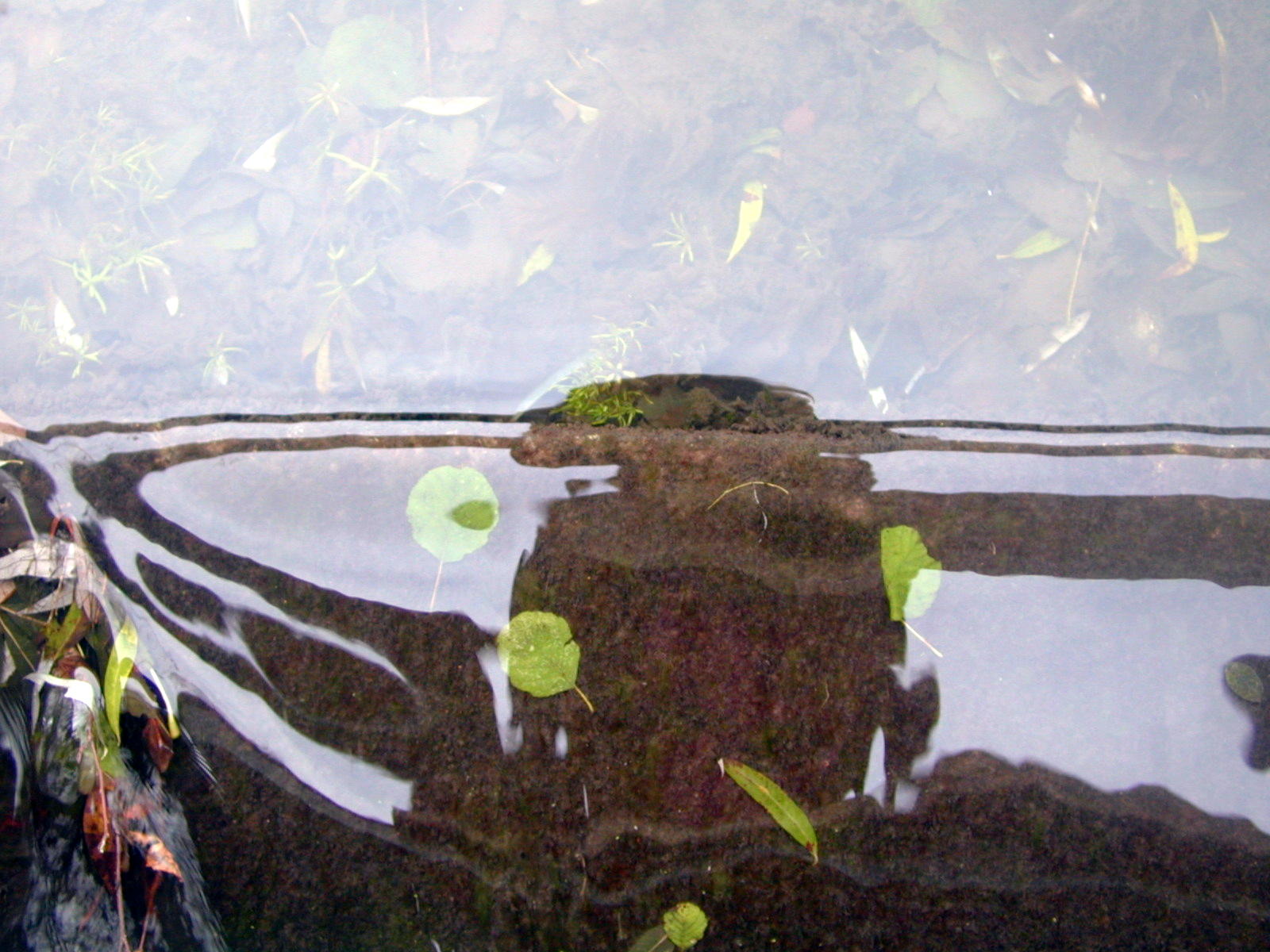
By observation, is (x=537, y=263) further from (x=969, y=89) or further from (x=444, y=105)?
(x=969, y=89)

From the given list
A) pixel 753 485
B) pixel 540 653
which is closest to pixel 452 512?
pixel 540 653

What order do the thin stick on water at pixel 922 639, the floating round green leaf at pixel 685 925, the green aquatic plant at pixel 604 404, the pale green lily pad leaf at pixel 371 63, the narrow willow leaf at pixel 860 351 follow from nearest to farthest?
the floating round green leaf at pixel 685 925 → the thin stick on water at pixel 922 639 → the green aquatic plant at pixel 604 404 → the narrow willow leaf at pixel 860 351 → the pale green lily pad leaf at pixel 371 63

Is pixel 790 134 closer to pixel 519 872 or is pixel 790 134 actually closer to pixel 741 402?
pixel 741 402

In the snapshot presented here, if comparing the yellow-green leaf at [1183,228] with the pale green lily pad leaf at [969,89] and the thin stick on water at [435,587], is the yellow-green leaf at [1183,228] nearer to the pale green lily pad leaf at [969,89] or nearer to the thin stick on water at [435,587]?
the pale green lily pad leaf at [969,89]

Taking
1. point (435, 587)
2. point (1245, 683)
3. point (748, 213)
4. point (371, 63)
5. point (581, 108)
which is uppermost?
point (371, 63)

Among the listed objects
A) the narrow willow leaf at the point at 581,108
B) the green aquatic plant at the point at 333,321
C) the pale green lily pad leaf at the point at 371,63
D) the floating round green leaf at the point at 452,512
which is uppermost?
the pale green lily pad leaf at the point at 371,63

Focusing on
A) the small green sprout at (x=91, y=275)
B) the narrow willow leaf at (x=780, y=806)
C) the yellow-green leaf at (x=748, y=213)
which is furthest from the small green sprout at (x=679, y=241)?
the small green sprout at (x=91, y=275)

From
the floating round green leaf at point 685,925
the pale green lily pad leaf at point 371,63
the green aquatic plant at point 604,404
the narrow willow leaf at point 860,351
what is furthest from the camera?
the pale green lily pad leaf at point 371,63
